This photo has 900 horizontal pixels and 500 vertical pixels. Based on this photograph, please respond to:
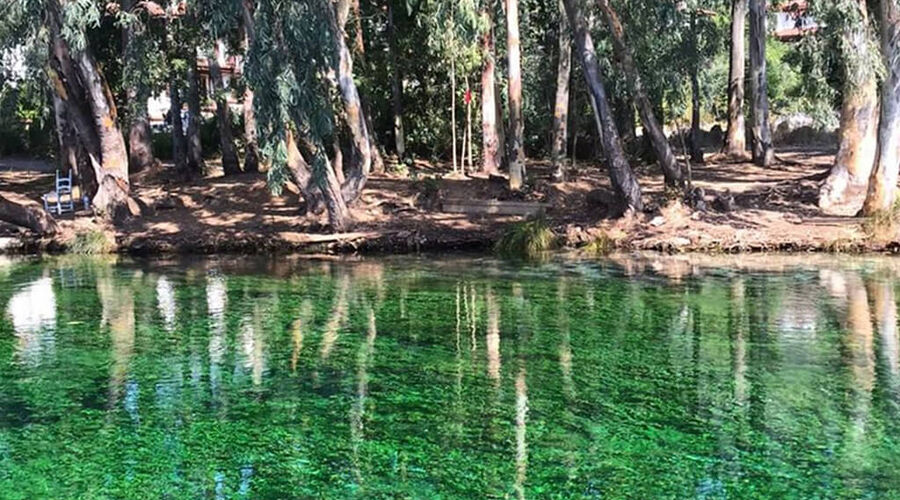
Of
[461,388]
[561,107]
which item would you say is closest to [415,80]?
[561,107]

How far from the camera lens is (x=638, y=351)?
826 centimetres

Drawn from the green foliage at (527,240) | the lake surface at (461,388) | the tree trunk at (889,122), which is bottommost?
the lake surface at (461,388)

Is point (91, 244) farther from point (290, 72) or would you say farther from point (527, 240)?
point (527, 240)

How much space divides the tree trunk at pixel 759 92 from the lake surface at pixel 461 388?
317 inches

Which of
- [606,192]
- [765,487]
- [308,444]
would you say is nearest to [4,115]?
[606,192]

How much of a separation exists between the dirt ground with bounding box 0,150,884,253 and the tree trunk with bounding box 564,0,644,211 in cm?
40

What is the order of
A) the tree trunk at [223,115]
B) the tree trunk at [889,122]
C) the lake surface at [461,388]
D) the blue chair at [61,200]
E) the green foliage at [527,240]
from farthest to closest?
1. the tree trunk at [223,115]
2. the blue chair at [61,200]
3. the green foliage at [527,240]
4. the tree trunk at [889,122]
5. the lake surface at [461,388]

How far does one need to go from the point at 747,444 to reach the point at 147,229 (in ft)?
43.3

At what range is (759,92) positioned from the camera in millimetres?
20016

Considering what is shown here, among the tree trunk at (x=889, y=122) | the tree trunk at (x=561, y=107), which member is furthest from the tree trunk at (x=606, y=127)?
the tree trunk at (x=889, y=122)

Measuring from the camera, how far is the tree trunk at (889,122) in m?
13.9

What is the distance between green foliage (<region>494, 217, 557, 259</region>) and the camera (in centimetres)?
1493

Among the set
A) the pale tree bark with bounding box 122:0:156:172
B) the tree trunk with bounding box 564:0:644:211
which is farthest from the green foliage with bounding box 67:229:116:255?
the tree trunk with bounding box 564:0:644:211

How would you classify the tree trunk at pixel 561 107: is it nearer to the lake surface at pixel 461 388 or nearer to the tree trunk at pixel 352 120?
the tree trunk at pixel 352 120
